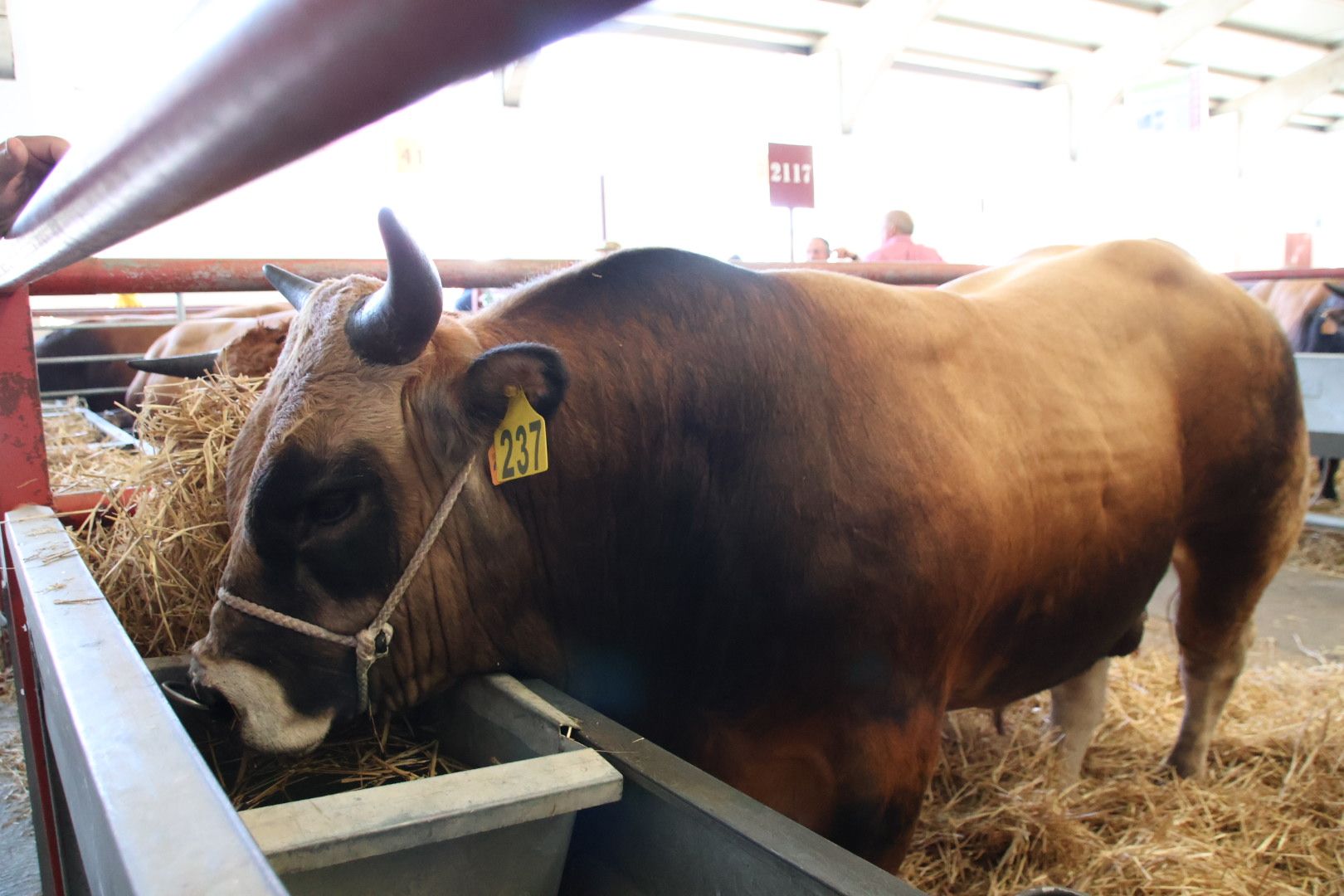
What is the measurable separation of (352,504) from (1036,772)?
216 cm

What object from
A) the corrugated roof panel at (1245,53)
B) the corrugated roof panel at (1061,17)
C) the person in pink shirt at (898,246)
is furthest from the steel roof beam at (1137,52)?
the person in pink shirt at (898,246)

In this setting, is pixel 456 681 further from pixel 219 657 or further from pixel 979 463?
pixel 979 463

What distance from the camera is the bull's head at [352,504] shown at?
1540 millimetres

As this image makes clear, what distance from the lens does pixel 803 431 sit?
174 centimetres

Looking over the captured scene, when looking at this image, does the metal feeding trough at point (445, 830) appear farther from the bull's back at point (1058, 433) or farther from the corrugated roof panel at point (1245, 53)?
the corrugated roof panel at point (1245, 53)

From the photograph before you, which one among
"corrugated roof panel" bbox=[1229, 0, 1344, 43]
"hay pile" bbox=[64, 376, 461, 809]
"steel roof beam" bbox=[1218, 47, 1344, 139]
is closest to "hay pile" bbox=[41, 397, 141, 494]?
"hay pile" bbox=[64, 376, 461, 809]

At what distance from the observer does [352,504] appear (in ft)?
5.22

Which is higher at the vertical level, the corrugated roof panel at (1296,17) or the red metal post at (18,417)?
the corrugated roof panel at (1296,17)

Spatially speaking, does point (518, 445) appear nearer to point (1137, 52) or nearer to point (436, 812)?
point (436, 812)

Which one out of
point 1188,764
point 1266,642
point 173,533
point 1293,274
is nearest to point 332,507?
point 173,533

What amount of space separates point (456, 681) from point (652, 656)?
14.6 inches

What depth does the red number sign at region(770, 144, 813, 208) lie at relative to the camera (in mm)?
5879

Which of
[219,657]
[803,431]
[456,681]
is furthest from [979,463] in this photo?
[219,657]

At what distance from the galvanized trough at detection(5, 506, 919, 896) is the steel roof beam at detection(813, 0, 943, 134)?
14.8 m
